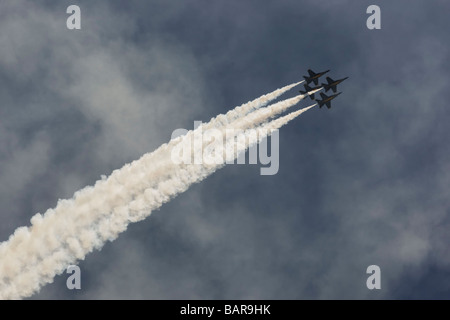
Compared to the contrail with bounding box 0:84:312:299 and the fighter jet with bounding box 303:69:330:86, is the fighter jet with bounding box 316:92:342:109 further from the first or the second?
the contrail with bounding box 0:84:312:299

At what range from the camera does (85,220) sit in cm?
13800

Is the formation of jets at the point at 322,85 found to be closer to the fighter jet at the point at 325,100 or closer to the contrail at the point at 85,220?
the fighter jet at the point at 325,100

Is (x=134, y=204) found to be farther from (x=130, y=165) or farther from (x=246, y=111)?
(x=246, y=111)

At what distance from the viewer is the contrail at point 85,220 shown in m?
136

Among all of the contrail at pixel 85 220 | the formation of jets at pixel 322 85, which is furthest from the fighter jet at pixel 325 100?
the contrail at pixel 85 220

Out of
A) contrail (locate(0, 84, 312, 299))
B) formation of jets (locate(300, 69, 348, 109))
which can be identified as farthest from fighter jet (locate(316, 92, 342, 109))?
contrail (locate(0, 84, 312, 299))

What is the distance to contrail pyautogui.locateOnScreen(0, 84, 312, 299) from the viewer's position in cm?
13575

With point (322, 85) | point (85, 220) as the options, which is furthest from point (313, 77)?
point (85, 220)
